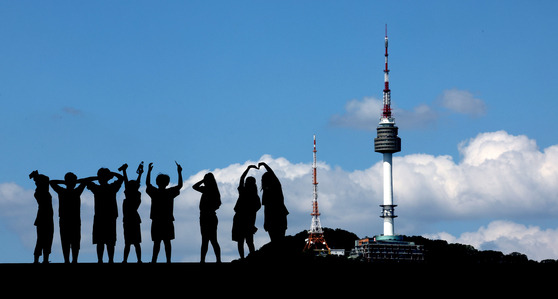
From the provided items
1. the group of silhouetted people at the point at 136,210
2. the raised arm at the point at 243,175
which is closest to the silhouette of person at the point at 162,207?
the group of silhouetted people at the point at 136,210

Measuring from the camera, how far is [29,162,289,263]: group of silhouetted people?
18531mm

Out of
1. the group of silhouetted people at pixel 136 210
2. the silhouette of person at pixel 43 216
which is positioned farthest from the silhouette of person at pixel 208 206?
the silhouette of person at pixel 43 216

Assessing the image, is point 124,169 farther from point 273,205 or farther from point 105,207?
point 273,205

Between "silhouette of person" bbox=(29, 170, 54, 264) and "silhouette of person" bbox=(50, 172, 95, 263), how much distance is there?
18 centimetres

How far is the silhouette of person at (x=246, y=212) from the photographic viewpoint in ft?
61.6

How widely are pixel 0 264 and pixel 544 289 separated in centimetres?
940

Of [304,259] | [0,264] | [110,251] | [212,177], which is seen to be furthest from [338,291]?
[0,264]

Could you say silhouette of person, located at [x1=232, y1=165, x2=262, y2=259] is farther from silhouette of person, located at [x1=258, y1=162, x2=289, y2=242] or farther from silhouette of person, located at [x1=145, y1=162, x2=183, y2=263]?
silhouette of person, located at [x1=145, y1=162, x2=183, y2=263]

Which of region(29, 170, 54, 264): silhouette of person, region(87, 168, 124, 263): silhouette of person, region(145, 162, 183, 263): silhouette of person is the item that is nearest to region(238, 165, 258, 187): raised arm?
region(145, 162, 183, 263): silhouette of person

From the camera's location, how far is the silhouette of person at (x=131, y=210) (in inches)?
732

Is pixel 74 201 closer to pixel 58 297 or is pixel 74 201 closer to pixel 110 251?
pixel 110 251

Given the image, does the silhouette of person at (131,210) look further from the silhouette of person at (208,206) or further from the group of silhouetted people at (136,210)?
the silhouette of person at (208,206)

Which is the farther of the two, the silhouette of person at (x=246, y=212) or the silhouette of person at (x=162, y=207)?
the silhouette of person at (x=246, y=212)

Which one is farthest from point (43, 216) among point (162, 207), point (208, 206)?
point (208, 206)
